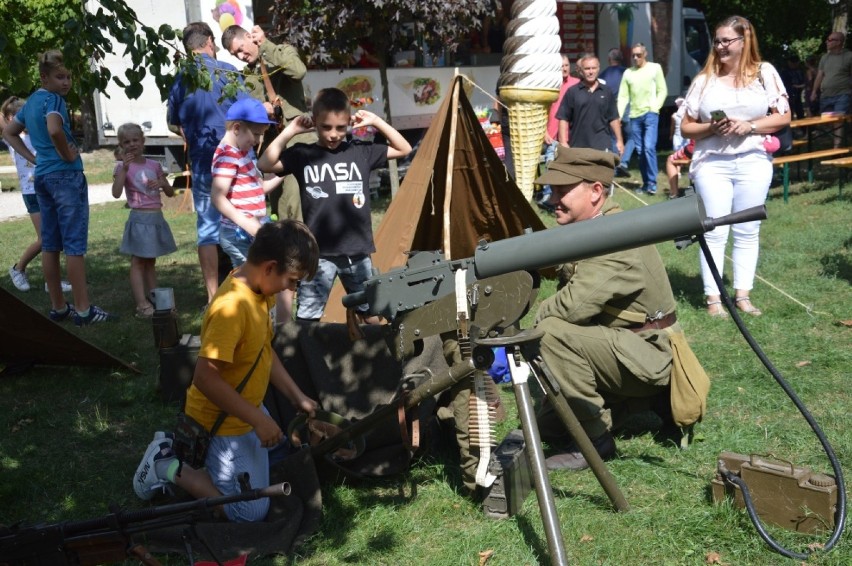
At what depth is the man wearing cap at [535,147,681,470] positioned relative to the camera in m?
4.05

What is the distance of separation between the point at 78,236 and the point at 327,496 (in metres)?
3.69

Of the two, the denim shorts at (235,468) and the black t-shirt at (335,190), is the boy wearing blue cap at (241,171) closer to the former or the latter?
the black t-shirt at (335,190)

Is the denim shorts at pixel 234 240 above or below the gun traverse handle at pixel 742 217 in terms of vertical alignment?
below

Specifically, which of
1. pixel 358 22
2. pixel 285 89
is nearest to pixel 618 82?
pixel 358 22

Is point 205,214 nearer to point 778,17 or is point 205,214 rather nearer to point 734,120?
point 734,120

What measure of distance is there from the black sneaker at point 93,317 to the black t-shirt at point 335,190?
8.71 feet

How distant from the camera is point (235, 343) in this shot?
138 inches

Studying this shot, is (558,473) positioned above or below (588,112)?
below

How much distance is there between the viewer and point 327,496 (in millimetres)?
4066

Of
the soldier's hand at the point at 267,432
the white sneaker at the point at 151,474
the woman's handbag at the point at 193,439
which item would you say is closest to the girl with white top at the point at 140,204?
the white sneaker at the point at 151,474

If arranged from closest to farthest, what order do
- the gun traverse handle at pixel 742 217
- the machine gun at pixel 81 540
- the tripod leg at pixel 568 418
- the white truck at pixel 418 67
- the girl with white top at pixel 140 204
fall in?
1. the machine gun at pixel 81 540
2. the gun traverse handle at pixel 742 217
3. the tripod leg at pixel 568 418
4. the girl with white top at pixel 140 204
5. the white truck at pixel 418 67

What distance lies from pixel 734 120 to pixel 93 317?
4955 millimetres

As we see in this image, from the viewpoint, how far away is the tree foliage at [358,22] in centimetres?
1109

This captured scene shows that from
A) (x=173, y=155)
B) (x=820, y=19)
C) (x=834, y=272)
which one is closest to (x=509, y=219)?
(x=834, y=272)
